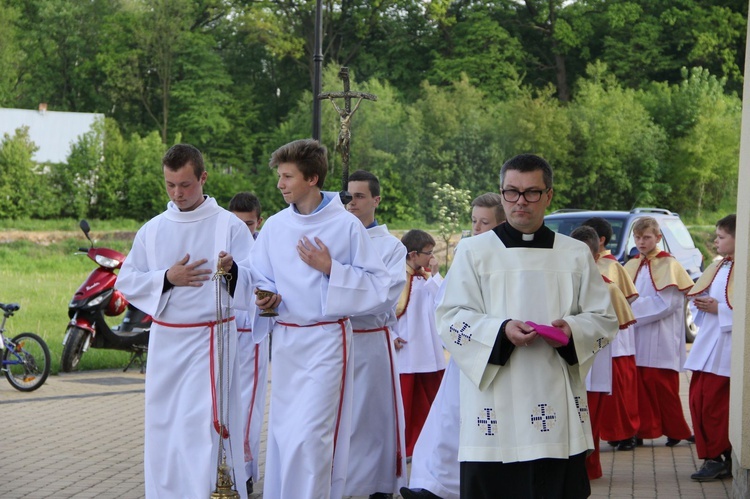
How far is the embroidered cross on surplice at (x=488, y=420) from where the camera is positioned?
195 inches

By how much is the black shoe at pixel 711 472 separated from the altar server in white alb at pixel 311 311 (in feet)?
9.81

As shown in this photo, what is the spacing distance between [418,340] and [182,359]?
293 centimetres

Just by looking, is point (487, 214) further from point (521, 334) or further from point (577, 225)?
point (577, 225)

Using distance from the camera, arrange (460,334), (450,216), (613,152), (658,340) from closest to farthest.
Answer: (460,334)
(658,340)
(450,216)
(613,152)

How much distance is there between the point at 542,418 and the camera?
16.1ft

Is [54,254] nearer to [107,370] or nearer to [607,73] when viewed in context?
[107,370]

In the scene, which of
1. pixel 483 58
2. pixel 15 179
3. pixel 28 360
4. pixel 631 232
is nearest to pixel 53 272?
pixel 15 179

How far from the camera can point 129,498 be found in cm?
743

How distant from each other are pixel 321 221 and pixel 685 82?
167 ft

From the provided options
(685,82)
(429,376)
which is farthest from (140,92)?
(429,376)

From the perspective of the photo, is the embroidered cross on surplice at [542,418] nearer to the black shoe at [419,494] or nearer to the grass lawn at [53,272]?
the black shoe at [419,494]

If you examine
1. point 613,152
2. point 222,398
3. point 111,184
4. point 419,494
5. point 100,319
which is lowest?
point 419,494

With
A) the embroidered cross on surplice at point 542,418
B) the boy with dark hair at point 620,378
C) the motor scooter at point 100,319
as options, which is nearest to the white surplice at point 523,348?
the embroidered cross on surplice at point 542,418

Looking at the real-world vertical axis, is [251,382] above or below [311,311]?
below
